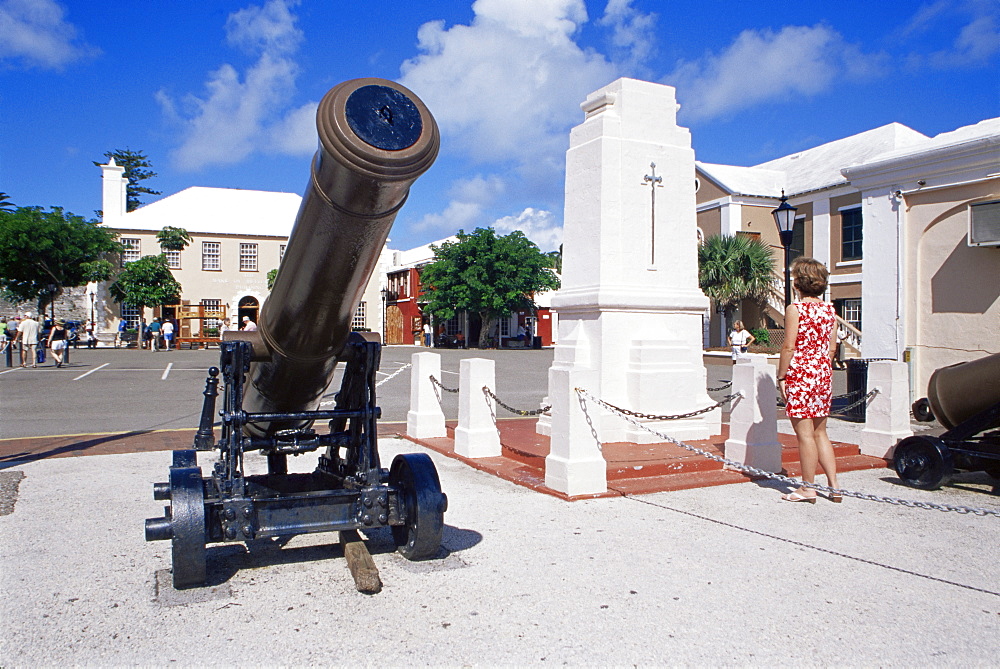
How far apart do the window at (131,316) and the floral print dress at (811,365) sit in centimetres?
4361

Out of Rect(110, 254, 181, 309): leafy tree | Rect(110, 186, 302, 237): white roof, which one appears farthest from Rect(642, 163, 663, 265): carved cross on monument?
Rect(110, 186, 302, 237): white roof

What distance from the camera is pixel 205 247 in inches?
1750

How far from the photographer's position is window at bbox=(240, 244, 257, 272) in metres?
45.1

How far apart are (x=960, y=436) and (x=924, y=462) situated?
360mm

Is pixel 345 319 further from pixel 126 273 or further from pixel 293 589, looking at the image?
pixel 126 273

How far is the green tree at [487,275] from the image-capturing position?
41938 millimetres

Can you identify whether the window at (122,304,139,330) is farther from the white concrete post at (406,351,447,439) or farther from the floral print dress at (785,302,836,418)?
the floral print dress at (785,302,836,418)

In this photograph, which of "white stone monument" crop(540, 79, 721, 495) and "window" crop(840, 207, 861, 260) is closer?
"white stone monument" crop(540, 79, 721, 495)

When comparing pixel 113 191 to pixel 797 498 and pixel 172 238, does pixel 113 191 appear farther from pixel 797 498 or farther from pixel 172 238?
pixel 797 498

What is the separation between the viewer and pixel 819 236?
30.7 metres

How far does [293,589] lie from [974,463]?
5642 millimetres

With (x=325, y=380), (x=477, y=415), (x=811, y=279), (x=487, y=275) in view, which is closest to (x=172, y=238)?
(x=487, y=275)

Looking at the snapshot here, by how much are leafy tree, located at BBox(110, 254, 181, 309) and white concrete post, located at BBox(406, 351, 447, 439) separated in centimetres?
3489

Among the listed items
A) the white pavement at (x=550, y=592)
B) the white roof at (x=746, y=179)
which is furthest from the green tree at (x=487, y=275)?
the white pavement at (x=550, y=592)
